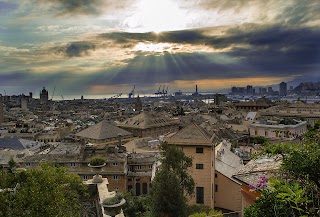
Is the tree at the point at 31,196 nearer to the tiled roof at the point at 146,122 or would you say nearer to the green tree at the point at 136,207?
the green tree at the point at 136,207

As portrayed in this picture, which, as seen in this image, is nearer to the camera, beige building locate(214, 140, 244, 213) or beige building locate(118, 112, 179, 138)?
beige building locate(214, 140, 244, 213)

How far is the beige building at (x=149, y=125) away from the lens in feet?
206

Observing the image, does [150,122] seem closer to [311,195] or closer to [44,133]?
[44,133]

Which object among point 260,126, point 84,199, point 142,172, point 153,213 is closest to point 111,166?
point 142,172

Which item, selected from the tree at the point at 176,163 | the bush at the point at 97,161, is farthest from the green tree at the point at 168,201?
the bush at the point at 97,161

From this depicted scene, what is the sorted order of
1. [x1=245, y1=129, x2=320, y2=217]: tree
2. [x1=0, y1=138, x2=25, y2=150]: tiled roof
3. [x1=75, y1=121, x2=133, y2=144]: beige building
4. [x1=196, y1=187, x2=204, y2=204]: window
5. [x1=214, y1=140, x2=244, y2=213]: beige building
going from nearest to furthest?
[x1=245, y1=129, x2=320, y2=217]: tree < [x1=214, y1=140, x2=244, y2=213]: beige building < [x1=196, y1=187, x2=204, y2=204]: window < [x1=0, y1=138, x2=25, y2=150]: tiled roof < [x1=75, y1=121, x2=133, y2=144]: beige building

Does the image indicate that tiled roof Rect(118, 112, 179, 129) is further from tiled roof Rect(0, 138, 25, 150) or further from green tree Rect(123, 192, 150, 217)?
green tree Rect(123, 192, 150, 217)

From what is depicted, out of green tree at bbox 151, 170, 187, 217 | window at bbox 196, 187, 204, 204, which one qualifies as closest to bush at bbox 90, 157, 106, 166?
window at bbox 196, 187, 204, 204

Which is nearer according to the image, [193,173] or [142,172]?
[193,173]

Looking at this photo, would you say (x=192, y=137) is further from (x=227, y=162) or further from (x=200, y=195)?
(x=227, y=162)

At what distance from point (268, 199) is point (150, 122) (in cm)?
5781

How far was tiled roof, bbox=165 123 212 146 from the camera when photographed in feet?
74.4

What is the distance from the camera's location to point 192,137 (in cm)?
2300

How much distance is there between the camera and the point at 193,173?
75.7ft
